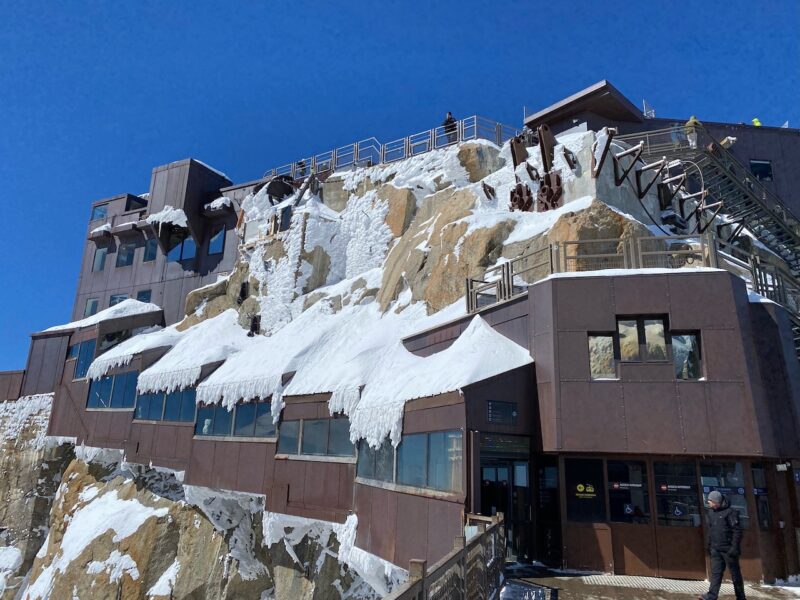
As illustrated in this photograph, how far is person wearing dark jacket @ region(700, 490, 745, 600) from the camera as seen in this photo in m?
8.36

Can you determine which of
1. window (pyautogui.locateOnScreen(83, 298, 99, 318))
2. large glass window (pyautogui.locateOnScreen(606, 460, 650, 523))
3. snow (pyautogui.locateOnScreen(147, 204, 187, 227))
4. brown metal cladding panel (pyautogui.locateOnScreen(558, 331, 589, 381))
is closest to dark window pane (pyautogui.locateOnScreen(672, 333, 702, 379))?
brown metal cladding panel (pyautogui.locateOnScreen(558, 331, 589, 381))

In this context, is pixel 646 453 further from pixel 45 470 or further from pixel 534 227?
pixel 45 470

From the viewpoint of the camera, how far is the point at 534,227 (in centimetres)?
2153

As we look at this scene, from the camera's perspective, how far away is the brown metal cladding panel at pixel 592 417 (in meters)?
12.7

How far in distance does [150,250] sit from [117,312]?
684 centimetres

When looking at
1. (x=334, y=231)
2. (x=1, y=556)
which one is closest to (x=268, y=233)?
(x=334, y=231)

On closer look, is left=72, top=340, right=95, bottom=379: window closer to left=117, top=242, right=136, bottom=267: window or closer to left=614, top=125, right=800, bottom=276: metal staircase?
left=117, top=242, right=136, bottom=267: window

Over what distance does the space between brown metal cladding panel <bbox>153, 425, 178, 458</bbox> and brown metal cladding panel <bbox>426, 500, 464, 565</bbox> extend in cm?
1757

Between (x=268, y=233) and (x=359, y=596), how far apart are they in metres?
21.8

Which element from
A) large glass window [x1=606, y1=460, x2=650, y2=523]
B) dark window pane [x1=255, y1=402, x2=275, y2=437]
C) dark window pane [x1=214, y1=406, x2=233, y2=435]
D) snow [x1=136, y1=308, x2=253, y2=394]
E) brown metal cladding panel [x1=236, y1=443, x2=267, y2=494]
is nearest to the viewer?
large glass window [x1=606, y1=460, x2=650, y2=523]

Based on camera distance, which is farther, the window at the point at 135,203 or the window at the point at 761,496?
the window at the point at 135,203

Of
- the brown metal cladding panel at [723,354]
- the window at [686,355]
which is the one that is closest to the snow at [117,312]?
the window at [686,355]

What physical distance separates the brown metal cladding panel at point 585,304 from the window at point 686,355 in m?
1.49

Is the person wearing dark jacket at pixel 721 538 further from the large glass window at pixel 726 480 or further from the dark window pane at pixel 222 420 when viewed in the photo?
the dark window pane at pixel 222 420
